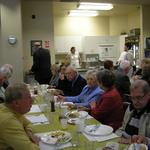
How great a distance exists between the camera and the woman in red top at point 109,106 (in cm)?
270

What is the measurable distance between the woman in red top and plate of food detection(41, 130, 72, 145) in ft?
2.65

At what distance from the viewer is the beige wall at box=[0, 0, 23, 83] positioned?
257 inches

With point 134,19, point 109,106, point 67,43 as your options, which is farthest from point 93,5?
point 109,106

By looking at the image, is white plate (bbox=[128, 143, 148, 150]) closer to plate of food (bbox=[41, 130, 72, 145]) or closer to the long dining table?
the long dining table

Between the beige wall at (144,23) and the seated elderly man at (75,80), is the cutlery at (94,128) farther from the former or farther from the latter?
the beige wall at (144,23)

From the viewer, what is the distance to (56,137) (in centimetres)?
193

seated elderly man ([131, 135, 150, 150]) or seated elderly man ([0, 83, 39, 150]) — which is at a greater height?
seated elderly man ([0, 83, 39, 150])

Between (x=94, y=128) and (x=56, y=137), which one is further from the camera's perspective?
(x=94, y=128)

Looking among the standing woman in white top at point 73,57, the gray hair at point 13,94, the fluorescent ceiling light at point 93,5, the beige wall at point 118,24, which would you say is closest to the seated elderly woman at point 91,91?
the gray hair at point 13,94

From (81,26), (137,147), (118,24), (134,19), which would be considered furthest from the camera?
(118,24)

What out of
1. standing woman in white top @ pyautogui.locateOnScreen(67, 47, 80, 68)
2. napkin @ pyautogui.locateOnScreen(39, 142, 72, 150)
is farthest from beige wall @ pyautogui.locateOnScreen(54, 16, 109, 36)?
napkin @ pyautogui.locateOnScreen(39, 142, 72, 150)

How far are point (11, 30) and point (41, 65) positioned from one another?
3.88 feet

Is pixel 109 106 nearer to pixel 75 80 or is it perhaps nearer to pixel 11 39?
pixel 75 80

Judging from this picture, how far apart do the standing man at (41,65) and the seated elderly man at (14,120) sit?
479 cm
